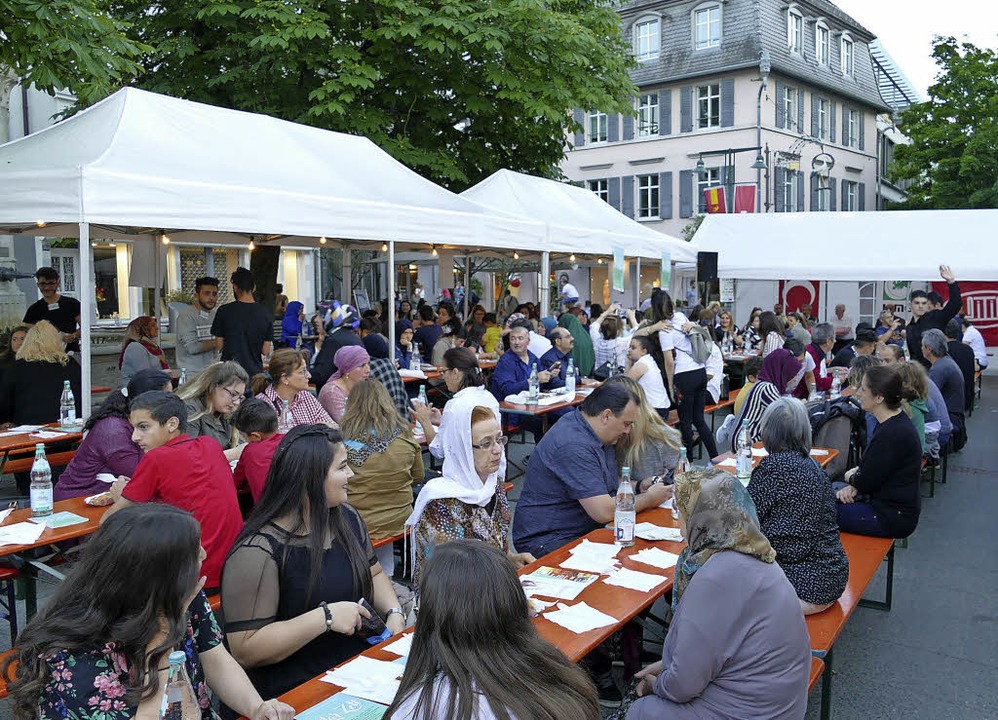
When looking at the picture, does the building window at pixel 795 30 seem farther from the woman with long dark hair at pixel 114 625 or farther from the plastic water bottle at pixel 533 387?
the woman with long dark hair at pixel 114 625

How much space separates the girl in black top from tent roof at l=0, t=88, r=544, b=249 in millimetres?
5072

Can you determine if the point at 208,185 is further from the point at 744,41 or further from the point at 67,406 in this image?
the point at 744,41

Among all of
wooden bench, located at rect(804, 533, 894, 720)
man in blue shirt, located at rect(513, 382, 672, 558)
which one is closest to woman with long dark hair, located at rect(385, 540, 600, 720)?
wooden bench, located at rect(804, 533, 894, 720)

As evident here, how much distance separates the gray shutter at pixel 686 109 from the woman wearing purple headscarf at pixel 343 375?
3119cm

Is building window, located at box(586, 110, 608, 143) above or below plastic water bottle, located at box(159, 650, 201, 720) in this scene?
above

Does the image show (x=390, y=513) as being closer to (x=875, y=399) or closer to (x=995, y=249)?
(x=875, y=399)

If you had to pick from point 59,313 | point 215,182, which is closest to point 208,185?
point 215,182

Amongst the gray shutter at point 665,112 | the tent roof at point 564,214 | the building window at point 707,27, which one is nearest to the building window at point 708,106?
the gray shutter at point 665,112

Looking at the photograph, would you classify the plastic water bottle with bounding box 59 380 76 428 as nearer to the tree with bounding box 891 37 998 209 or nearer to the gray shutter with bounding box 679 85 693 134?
the tree with bounding box 891 37 998 209

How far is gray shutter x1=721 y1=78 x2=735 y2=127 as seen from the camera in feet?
110

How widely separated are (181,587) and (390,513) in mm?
2613

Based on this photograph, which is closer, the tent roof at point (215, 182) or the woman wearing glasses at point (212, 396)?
the woman wearing glasses at point (212, 396)

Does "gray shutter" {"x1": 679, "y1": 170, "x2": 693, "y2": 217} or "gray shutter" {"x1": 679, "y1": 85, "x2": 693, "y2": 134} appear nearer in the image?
"gray shutter" {"x1": 679, "y1": 170, "x2": 693, "y2": 217}

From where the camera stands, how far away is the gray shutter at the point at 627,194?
3666 cm
